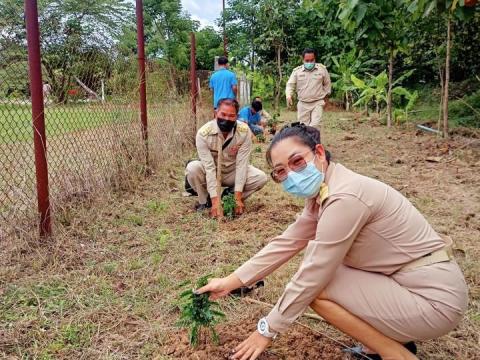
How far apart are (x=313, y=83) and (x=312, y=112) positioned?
20.4 inches

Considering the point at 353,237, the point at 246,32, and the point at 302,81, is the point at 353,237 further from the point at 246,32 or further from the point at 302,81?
the point at 246,32

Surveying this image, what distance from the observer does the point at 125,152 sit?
5.24 meters

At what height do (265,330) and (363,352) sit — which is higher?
(265,330)

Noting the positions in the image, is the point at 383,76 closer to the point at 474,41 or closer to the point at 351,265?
the point at 474,41

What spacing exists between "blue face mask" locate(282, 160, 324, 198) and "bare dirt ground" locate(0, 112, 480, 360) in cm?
85

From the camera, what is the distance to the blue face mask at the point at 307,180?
1.96m

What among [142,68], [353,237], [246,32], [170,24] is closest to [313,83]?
[142,68]

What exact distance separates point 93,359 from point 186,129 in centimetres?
587

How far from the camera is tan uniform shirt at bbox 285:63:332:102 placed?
7855 millimetres

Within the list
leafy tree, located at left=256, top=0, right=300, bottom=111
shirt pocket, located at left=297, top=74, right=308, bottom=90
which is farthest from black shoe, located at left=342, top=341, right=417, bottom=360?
leafy tree, located at left=256, top=0, right=300, bottom=111

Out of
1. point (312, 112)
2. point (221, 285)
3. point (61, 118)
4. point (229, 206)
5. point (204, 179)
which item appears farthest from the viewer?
point (312, 112)

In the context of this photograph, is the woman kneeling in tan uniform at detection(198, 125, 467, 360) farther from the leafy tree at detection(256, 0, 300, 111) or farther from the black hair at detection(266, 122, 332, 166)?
the leafy tree at detection(256, 0, 300, 111)

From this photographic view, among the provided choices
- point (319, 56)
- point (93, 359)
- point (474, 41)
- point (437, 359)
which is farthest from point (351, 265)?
point (319, 56)

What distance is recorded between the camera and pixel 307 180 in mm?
1962
